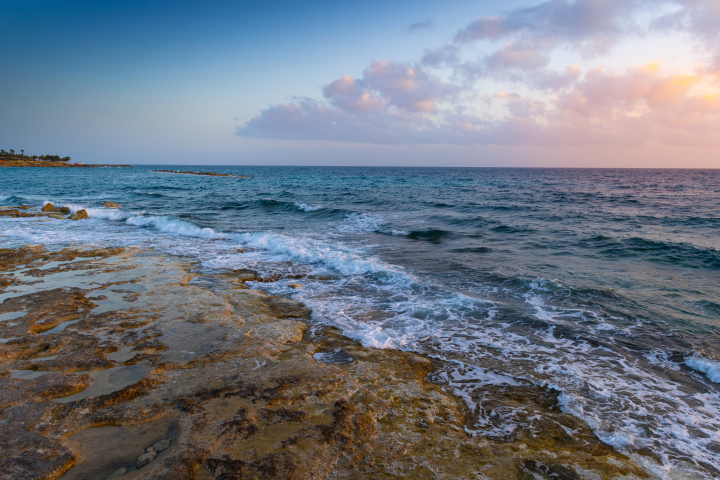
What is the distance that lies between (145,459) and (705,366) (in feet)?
26.5

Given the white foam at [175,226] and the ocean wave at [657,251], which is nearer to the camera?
the ocean wave at [657,251]

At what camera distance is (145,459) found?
3.36 m

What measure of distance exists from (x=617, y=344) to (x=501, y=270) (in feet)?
15.3

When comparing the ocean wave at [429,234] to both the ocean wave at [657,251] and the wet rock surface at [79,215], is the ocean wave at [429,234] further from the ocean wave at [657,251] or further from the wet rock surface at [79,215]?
the wet rock surface at [79,215]

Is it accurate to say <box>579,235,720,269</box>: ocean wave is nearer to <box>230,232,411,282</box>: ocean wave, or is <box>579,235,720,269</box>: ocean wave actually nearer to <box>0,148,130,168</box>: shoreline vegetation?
<box>230,232,411,282</box>: ocean wave

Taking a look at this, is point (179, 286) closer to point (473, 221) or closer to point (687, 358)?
point (687, 358)

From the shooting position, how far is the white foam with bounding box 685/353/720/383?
5488 millimetres

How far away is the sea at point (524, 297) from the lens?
181 inches

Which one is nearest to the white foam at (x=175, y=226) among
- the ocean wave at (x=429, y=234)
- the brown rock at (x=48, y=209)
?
the brown rock at (x=48, y=209)

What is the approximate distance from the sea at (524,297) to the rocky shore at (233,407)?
1.37 ft

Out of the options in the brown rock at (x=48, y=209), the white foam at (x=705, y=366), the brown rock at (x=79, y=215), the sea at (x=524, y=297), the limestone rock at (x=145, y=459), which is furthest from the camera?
the brown rock at (x=48, y=209)

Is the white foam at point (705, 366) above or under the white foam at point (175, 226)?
under

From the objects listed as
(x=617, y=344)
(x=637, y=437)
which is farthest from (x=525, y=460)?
(x=617, y=344)

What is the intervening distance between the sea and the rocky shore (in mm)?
418
